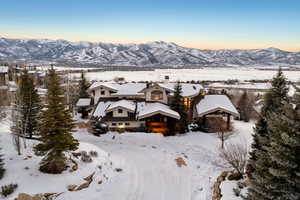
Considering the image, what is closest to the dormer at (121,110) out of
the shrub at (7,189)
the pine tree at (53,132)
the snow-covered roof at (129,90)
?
the snow-covered roof at (129,90)

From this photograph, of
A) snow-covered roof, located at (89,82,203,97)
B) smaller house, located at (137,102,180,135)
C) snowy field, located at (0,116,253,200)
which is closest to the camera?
snowy field, located at (0,116,253,200)

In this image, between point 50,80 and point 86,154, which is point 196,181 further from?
point 50,80

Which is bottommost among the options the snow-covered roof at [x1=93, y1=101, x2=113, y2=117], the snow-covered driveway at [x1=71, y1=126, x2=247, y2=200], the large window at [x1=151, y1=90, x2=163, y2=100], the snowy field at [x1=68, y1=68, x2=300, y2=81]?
the snow-covered driveway at [x1=71, y1=126, x2=247, y2=200]

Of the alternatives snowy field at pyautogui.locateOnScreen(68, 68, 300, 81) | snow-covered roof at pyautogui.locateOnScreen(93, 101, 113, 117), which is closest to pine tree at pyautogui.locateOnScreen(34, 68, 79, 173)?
snow-covered roof at pyautogui.locateOnScreen(93, 101, 113, 117)

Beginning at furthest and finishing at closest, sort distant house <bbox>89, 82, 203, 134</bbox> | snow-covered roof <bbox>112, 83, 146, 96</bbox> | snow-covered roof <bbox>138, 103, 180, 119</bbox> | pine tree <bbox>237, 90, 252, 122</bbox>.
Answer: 1. pine tree <bbox>237, 90, 252, 122</bbox>
2. snow-covered roof <bbox>112, 83, 146, 96</bbox>
3. distant house <bbox>89, 82, 203, 134</bbox>
4. snow-covered roof <bbox>138, 103, 180, 119</bbox>

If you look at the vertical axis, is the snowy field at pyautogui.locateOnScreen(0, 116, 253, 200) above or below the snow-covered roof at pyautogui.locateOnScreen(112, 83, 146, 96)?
below

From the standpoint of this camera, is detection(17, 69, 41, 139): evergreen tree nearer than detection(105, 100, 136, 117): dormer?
Yes

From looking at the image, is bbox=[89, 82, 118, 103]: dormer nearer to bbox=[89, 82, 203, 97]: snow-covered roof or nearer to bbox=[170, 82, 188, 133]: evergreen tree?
bbox=[89, 82, 203, 97]: snow-covered roof

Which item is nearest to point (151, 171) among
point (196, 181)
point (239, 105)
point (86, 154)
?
point (196, 181)
